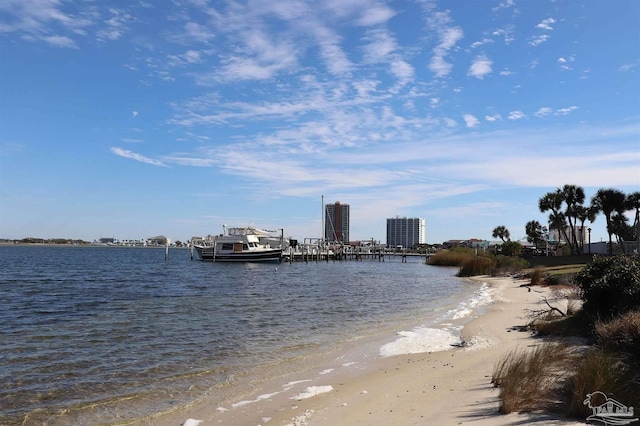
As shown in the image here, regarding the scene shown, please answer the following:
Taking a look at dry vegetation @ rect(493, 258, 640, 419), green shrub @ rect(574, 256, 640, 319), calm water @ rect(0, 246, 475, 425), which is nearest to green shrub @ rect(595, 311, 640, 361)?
dry vegetation @ rect(493, 258, 640, 419)

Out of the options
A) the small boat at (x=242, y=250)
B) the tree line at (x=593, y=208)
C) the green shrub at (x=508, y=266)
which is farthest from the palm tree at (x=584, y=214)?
the small boat at (x=242, y=250)

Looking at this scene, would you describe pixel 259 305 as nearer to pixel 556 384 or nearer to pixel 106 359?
pixel 106 359

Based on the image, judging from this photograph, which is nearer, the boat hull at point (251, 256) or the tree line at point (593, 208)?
the tree line at point (593, 208)

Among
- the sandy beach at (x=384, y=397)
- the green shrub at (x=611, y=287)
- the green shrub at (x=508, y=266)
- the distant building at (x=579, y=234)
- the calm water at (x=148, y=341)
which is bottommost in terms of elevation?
the calm water at (x=148, y=341)

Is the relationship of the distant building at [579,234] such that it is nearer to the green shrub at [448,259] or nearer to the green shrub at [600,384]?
the green shrub at [448,259]

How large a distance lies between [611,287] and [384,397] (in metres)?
7.23

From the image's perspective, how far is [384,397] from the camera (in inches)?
342

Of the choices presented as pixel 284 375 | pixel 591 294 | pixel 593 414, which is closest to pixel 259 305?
pixel 284 375

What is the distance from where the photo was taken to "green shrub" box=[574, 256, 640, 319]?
37.0ft

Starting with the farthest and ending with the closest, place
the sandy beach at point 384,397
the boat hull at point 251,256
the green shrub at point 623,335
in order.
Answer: the boat hull at point 251,256
the green shrub at point 623,335
the sandy beach at point 384,397

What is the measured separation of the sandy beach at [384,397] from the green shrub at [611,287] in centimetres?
187

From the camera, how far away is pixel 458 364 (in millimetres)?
10945

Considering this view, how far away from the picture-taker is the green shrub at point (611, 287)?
11.3 metres

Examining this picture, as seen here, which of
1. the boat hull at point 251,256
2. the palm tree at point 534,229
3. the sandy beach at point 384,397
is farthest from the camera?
the palm tree at point 534,229
